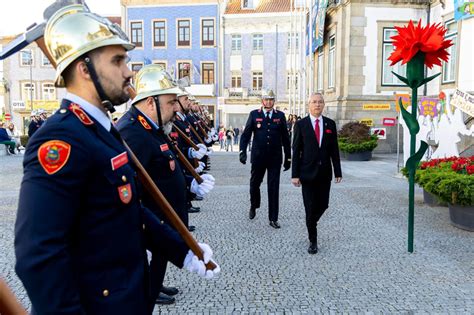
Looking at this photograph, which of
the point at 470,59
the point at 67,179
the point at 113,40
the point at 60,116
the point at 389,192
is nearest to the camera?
the point at 67,179

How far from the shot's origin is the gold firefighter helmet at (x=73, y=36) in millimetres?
1808

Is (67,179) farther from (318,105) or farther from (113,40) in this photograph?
(318,105)

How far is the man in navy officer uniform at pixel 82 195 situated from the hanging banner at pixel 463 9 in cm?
1380

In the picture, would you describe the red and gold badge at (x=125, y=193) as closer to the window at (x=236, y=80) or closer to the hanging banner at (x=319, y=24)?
the hanging banner at (x=319, y=24)

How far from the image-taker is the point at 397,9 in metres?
19.7

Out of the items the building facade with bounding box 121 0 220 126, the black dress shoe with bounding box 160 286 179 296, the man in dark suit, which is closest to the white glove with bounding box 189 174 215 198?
the black dress shoe with bounding box 160 286 179 296

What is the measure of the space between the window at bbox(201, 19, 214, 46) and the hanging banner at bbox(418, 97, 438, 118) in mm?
30870

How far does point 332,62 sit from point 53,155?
21.6 metres

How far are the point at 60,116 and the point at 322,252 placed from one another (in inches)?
176

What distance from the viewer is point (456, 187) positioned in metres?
6.38

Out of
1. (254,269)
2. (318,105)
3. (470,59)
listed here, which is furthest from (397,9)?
(254,269)

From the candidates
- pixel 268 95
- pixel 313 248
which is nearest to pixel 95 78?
pixel 313 248

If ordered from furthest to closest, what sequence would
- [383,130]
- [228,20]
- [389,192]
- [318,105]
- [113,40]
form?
[228,20], [383,130], [389,192], [318,105], [113,40]

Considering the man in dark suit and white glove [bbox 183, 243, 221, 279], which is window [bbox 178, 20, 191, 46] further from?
white glove [bbox 183, 243, 221, 279]
